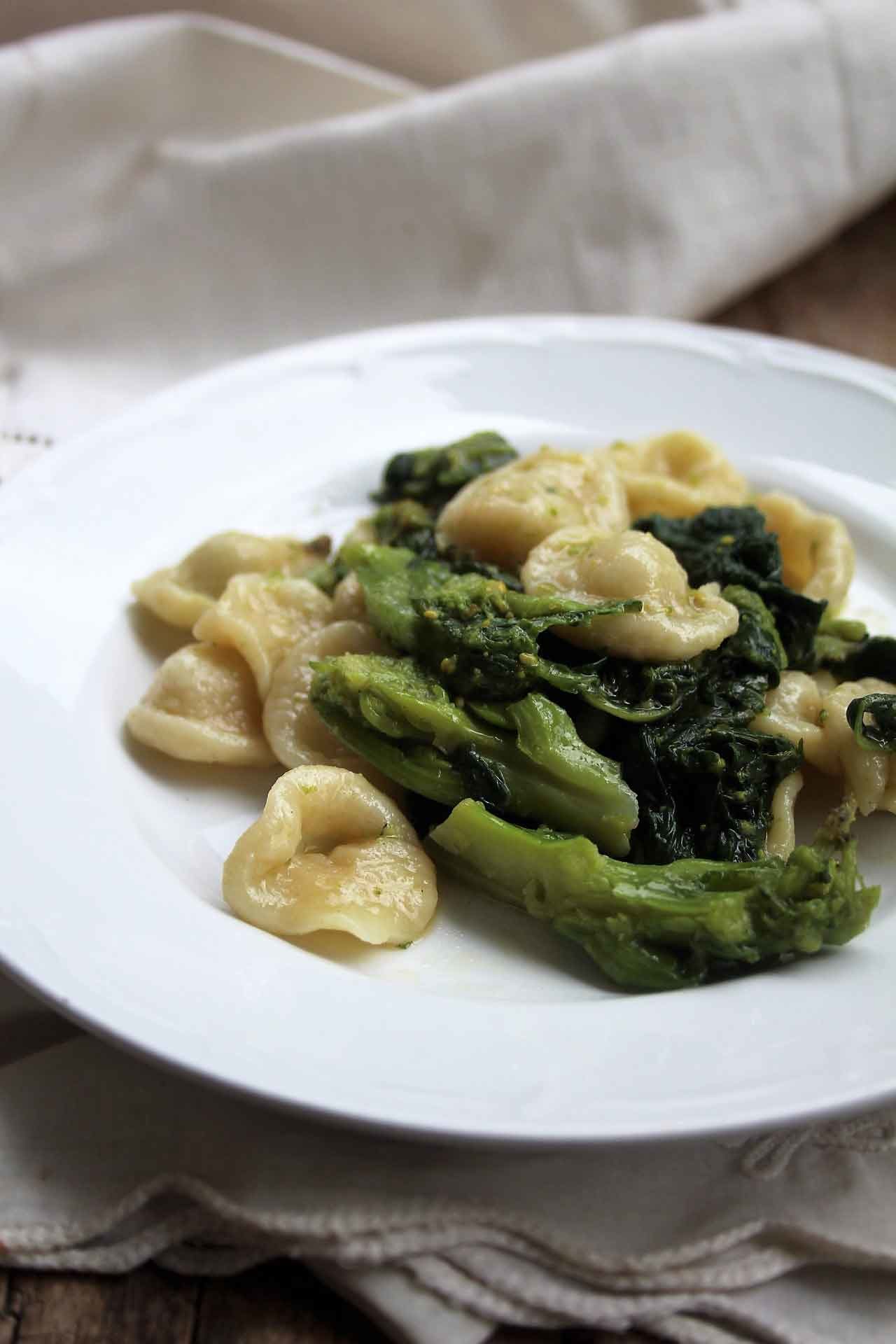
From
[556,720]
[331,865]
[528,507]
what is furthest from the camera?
[528,507]

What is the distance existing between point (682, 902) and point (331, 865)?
3.11ft

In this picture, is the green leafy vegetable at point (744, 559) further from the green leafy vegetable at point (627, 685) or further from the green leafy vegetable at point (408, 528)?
the green leafy vegetable at point (408, 528)

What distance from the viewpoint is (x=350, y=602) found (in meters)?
4.38

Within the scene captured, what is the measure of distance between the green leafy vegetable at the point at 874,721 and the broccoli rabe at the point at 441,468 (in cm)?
183

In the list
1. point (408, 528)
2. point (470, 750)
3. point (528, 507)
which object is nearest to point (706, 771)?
point (470, 750)

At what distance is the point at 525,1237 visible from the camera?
9.73ft

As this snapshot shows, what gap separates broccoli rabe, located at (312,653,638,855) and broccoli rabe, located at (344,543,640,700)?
7 centimetres

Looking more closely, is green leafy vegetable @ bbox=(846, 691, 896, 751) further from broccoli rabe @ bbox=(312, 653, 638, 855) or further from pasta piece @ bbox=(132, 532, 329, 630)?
pasta piece @ bbox=(132, 532, 329, 630)

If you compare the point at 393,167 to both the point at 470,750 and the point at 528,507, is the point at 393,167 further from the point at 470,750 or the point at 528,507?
the point at 470,750

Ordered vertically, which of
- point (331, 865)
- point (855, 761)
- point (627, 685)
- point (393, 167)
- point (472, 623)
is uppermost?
point (393, 167)

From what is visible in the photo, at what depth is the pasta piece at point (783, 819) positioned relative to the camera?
12.3 ft

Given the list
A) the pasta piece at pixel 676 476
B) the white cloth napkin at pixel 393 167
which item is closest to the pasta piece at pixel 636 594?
the pasta piece at pixel 676 476

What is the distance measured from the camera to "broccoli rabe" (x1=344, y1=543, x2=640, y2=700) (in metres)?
3.85

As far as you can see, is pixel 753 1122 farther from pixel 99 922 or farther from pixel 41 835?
pixel 41 835
